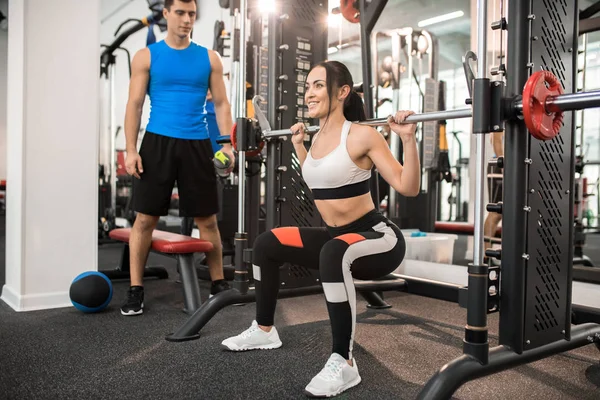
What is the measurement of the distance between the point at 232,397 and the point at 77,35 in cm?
223

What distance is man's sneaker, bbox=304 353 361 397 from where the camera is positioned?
1.59 m

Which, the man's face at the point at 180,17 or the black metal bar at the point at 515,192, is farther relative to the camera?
the man's face at the point at 180,17

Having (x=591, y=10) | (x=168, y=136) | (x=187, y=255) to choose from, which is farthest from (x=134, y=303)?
(x=591, y=10)

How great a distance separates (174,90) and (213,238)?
0.82 meters

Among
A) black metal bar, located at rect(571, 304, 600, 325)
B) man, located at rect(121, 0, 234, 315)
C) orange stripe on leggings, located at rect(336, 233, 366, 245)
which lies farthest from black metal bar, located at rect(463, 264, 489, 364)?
man, located at rect(121, 0, 234, 315)

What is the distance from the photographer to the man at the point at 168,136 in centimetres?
272

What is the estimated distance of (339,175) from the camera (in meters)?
1.81

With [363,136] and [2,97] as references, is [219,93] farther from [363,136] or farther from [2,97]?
[2,97]

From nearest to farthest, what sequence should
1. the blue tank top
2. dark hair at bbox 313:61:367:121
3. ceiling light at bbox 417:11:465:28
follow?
1. dark hair at bbox 313:61:367:121
2. the blue tank top
3. ceiling light at bbox 417:11:465:28

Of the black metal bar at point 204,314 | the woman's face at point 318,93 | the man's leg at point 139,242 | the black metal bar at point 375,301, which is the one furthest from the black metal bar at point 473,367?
the man's leg at point 139,242

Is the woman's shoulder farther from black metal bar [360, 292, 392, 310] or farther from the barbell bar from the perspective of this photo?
black metal bar [360, 292, 392, 310]

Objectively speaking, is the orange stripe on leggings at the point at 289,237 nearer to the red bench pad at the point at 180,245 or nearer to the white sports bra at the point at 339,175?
the white sports bra at the point at 339,175

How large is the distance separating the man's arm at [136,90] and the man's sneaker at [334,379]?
1.61 m

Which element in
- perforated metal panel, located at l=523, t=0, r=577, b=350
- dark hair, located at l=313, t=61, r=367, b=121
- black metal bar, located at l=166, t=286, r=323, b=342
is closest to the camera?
perforated metal panel, located at l=523, t=0, r=577, b=350
